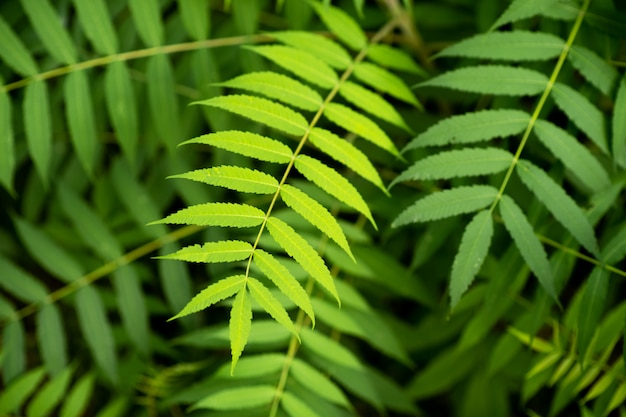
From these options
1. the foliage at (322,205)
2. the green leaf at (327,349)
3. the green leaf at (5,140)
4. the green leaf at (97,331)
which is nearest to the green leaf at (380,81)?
the foliage at (322,205)

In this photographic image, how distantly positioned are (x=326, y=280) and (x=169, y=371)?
109 cm

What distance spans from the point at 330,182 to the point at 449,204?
27 cm

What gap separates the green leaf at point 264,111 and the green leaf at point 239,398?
0.60m

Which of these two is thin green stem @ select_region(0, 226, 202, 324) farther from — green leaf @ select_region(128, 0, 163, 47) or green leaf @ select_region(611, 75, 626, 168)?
green leaf @ select_region(611, 75, 626, 168)

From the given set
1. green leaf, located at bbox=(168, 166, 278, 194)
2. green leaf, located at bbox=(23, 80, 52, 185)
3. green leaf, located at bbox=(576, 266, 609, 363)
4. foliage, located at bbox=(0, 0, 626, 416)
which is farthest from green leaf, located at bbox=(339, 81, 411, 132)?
green leaf, located at bbox=(23, 80, 52, 185)

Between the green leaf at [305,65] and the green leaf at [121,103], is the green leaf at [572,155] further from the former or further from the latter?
the green leaf at [121,103]

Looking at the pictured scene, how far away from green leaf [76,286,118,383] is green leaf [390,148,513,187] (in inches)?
40.4

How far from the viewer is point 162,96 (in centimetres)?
161

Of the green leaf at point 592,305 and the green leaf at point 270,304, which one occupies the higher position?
the green leaf at point 270,304

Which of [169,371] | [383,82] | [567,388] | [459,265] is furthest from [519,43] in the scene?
[169,371]

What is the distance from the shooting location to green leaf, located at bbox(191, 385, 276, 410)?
1.29 m

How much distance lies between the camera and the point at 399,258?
1983mm

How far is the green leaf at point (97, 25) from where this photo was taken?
1.55 m

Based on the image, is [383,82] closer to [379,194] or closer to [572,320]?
[379,194]
